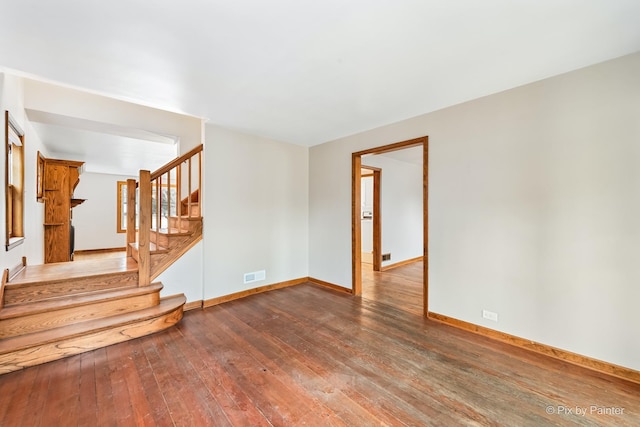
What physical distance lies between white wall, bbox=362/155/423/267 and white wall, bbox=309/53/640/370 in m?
2.40

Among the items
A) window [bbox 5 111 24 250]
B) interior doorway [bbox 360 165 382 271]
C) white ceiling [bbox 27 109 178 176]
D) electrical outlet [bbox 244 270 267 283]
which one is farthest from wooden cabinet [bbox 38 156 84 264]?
interior doorway [bbox 360 165 382 271]

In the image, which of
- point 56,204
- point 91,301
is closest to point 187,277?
point 91,301

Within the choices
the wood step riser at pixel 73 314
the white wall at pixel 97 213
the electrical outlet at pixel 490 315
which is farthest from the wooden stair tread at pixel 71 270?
the white wall at pixel 97 213

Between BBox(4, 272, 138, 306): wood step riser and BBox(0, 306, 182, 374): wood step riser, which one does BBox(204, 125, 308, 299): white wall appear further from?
BBox(4, 272, 138, 306): wood step riser

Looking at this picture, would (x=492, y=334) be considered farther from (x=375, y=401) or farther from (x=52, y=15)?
(x=52, y=15)

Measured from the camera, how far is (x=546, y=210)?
88.2 inches

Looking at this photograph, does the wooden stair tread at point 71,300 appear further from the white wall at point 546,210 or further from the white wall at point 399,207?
the white wall at point 399,207

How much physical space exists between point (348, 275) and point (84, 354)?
3028mm

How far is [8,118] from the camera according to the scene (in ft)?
7.82

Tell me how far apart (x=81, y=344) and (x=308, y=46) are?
3101 mm

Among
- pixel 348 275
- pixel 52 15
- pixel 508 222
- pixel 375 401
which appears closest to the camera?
pixel 52 15

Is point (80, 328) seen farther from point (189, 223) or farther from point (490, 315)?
point (490, 315)

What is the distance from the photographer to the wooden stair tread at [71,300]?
2207 mm

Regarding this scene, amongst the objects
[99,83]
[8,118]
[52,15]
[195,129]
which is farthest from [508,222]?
[8,118]
